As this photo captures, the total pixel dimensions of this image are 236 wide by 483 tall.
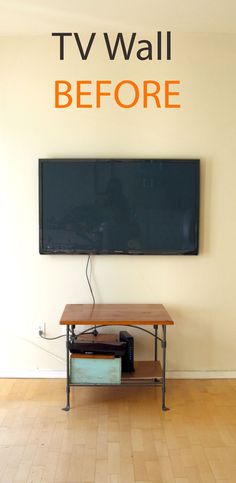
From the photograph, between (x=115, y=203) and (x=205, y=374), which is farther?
(x=205, y=374)

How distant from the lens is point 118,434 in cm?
282

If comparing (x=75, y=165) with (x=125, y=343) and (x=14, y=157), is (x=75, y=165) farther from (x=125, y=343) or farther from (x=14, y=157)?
(x=125, y=343)

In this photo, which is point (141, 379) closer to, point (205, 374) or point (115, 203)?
point (205, 374)

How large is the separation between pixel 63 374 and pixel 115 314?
80 cm

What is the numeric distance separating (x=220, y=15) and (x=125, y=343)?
233cm

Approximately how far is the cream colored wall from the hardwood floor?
0.34m

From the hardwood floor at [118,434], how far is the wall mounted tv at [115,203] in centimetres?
106

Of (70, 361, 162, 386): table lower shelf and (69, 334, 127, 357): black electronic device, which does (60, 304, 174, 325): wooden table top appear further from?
(70, 361, 162, 386): table lower shelf

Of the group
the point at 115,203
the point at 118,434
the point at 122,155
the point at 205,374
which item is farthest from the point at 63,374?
the point at 122,155

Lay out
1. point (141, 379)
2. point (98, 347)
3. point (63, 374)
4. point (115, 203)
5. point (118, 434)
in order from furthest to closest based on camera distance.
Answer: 1. point (63, 374)
2. point (115, 203)
3. point (141, 379)
4. point (98, 347)
5. point (118, 434)

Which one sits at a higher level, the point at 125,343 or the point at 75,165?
the point at 75,165

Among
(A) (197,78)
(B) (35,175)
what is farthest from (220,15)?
(B) (35,175)

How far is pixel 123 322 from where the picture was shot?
3.09m

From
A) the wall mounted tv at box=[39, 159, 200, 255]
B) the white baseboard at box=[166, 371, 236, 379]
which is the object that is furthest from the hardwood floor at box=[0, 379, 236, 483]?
the wall mounted tv at box=[39, 159, 200, 255]
